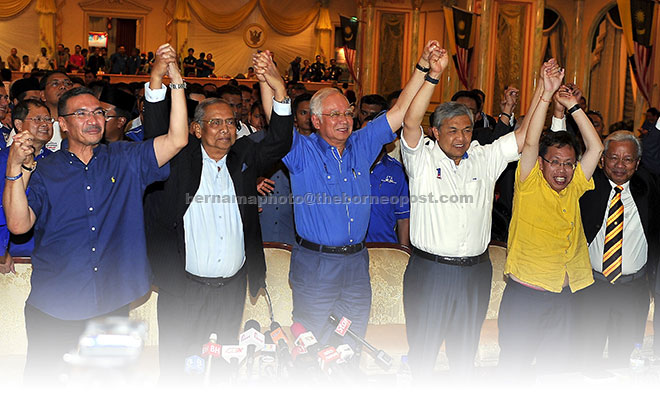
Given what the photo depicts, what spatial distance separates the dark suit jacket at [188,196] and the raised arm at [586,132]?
4.44ft

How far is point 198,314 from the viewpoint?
10.1 feet

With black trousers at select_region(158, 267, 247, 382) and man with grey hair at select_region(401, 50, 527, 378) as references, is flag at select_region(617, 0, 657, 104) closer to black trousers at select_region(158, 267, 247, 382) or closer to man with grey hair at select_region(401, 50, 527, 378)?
man with grey hair at select_region(401, 50, 527, 378)

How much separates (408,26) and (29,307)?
47.3 ft

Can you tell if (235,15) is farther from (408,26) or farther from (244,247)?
(244,247)

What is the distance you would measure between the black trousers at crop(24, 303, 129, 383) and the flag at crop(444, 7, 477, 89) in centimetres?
996

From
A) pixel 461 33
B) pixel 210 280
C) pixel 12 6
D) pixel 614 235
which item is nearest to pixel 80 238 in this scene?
pixel 210 280

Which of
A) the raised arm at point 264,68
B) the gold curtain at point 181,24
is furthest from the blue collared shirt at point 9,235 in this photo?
the gold curtain at point 181,24

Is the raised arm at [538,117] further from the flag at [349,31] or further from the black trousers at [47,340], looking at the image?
the flag at [349,31]

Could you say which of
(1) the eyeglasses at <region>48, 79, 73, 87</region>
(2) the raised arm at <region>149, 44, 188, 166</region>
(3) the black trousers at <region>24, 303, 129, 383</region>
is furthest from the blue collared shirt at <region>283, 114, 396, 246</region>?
(1) the eyeglasses at <region>48, 79, 73, 87</region>

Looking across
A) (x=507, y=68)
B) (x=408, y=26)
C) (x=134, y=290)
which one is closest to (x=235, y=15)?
(x=408, y=26)

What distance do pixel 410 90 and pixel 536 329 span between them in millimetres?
1313

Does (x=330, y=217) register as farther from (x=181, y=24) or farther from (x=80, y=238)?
(x=181, y=24)

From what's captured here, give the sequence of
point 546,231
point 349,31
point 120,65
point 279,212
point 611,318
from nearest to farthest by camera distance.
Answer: point 546,231, point 611,318, point 279,212, point 349,31, point 120,65

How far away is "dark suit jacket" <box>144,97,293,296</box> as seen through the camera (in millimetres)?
3059
